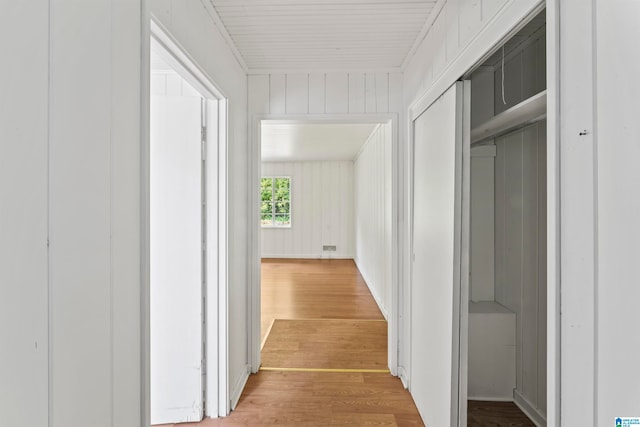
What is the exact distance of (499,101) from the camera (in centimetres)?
229

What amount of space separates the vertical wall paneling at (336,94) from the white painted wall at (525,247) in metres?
1.25

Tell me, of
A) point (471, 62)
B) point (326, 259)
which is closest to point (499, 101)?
point (471, 62)

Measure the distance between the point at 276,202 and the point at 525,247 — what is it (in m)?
6.80

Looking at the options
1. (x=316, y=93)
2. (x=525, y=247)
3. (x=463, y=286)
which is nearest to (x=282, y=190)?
(x=316, y=93)

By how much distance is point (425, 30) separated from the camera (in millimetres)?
1999

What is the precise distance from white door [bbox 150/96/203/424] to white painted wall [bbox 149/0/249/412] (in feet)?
0.73
